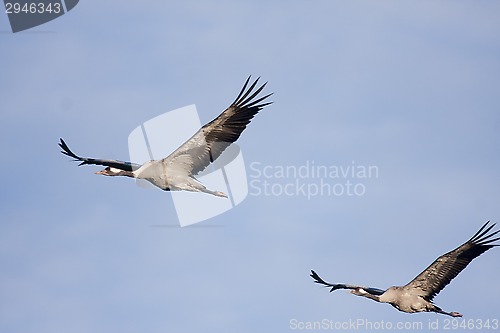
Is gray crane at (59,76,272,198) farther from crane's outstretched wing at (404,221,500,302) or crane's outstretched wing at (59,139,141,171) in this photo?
crane's outstretched wing at (404,221,500,302)

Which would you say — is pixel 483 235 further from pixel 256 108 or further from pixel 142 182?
pixel 142 182

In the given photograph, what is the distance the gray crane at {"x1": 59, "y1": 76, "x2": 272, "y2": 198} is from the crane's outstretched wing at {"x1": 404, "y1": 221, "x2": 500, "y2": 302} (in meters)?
5.40

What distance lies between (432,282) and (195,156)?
6719mm

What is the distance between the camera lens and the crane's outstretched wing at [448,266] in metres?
24.2

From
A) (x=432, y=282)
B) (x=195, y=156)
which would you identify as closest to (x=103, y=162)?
(x=195, y=156)

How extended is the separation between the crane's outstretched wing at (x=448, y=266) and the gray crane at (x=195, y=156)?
540 centimetres

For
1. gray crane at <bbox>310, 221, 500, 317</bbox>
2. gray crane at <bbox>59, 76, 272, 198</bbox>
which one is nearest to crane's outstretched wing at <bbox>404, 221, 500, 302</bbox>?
gray crane at <bbox>310, 221, 500, 317</bbox>

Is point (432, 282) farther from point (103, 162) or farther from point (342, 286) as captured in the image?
point (103, 162)

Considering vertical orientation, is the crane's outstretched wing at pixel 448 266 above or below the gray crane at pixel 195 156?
below

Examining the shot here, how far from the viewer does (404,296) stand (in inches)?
967

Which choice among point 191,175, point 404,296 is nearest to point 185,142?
point 191,175

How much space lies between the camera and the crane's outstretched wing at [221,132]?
2288cm

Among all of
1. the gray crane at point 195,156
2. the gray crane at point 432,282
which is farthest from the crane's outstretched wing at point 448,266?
the gray crane at point 195,156

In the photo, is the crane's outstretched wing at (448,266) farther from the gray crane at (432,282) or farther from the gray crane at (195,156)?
the gray crane at (195,156)
